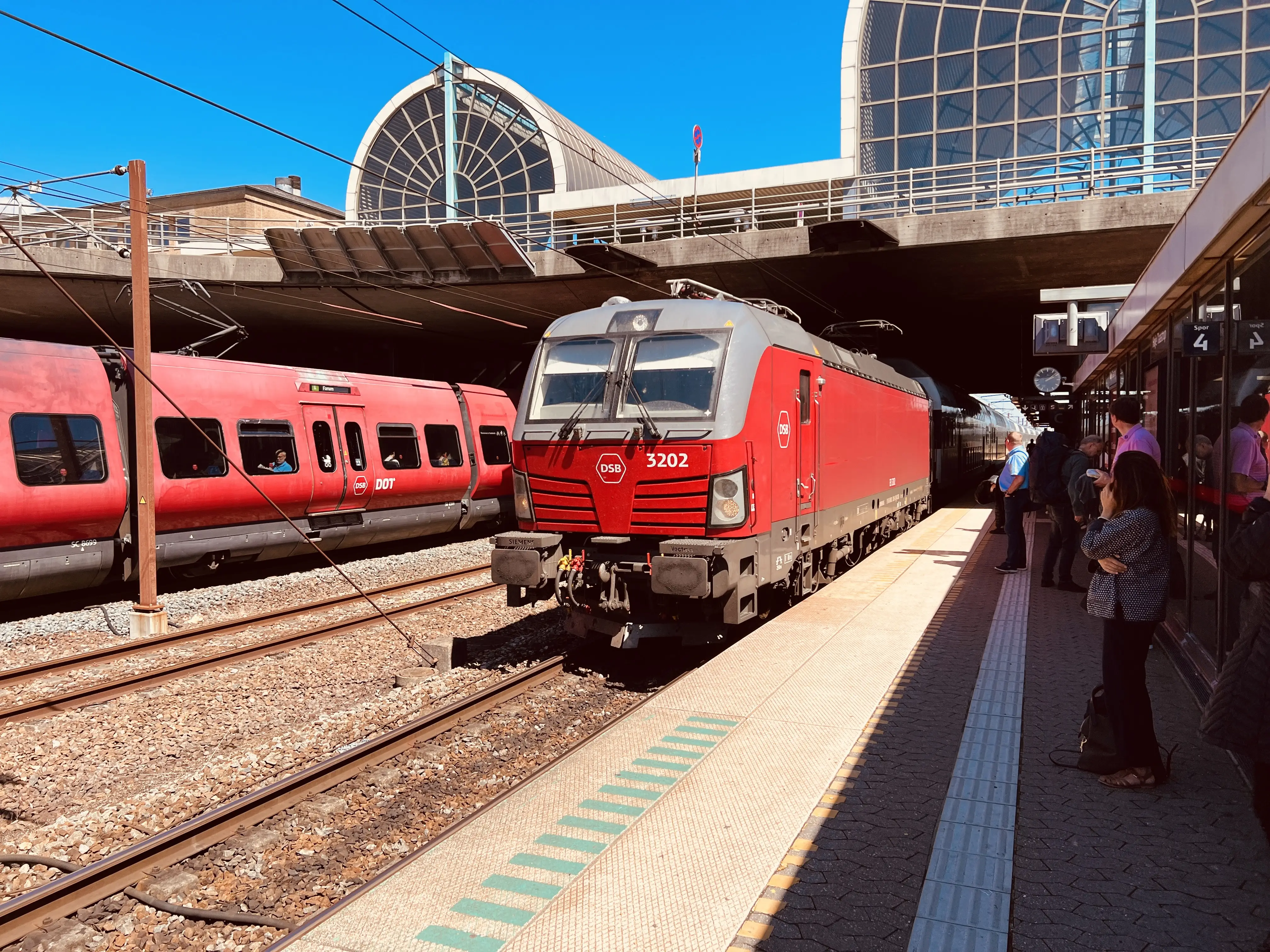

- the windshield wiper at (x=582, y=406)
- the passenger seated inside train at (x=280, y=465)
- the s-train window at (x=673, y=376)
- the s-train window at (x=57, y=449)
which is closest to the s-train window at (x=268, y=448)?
the passenger seated inside train at (x=280, y=465)

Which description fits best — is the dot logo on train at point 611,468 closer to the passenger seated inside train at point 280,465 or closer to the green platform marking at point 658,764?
the green platform marking at point 658,764

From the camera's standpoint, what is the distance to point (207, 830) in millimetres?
4785

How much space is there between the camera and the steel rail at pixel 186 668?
23.3 feet

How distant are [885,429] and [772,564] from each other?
6.28m

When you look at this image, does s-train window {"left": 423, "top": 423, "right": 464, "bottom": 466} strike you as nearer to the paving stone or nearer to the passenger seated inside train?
A: the passenger seated inside train

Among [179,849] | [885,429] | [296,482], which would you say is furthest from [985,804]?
[296,482]

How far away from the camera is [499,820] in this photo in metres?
4.43

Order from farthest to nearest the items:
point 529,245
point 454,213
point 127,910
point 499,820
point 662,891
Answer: point 454,213
point 529,245
point 499,820
point 127,910
point 662,891

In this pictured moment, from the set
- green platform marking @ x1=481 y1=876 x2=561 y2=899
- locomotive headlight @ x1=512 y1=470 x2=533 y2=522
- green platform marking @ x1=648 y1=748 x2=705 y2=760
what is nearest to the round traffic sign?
locomotive headlight @ x1=512 y1=470 x2=533 y2=522

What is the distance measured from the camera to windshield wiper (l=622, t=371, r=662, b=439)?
7289 mm

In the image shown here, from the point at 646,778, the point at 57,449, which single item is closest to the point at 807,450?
the point at 646,778

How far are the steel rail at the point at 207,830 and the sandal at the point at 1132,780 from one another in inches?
174

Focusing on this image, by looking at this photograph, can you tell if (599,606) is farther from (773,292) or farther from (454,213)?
(454,213)

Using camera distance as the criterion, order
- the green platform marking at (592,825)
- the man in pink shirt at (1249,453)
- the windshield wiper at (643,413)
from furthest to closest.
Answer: the windshield wiper at (643,413)
the man in pink shirt at (1249,453)
the green platform marking at (592,825)
